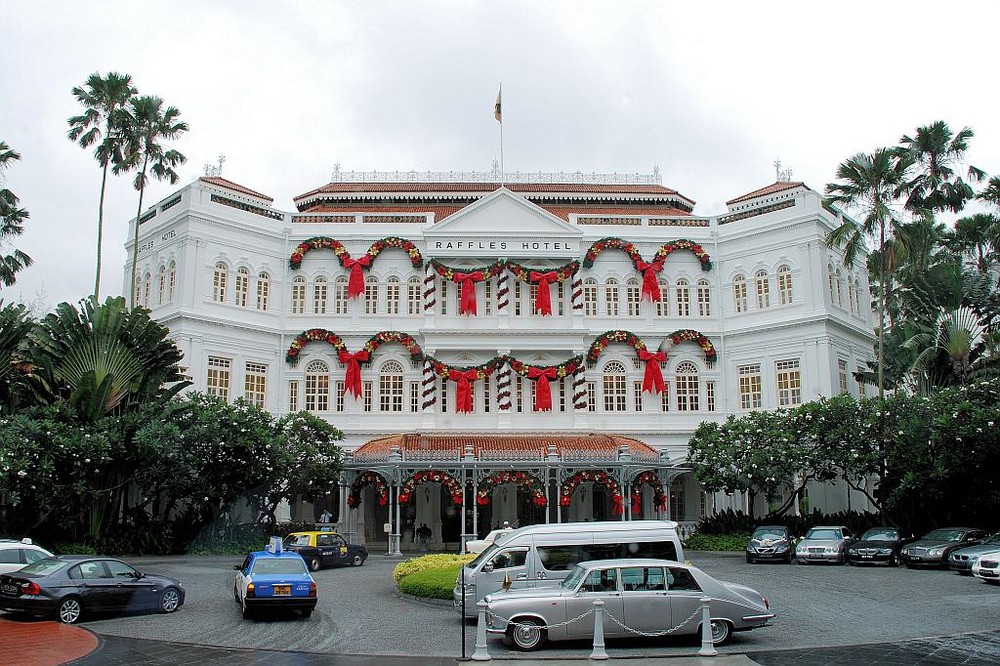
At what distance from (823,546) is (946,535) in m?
3.61

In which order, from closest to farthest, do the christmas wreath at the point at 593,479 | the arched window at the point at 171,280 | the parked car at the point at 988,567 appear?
the parked car at the point at 988,567 < the christmas wreath at the point at 593,479 < the arched window at the point at 171,280

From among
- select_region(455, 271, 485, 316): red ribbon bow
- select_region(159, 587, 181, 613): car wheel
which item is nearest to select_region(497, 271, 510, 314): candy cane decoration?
select_region(455, 271, 485, 316): red ribbon bow

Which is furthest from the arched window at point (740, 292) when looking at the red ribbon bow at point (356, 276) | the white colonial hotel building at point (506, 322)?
the red ribbon bow at point (356, 276)

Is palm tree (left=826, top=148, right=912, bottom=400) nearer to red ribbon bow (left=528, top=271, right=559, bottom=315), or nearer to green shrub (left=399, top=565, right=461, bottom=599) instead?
red ribbon bow (left=528, top=271, right=559, bottom=315)

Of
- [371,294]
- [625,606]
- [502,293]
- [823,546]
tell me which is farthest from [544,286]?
[625,606]

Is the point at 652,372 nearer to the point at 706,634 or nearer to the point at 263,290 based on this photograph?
the point at 263,290

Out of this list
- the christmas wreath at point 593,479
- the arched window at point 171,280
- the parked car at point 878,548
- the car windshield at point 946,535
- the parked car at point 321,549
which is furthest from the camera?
the arched window at point 171,280

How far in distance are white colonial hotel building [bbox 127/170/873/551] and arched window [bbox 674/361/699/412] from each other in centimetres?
9

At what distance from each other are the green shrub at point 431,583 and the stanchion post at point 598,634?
6336mm

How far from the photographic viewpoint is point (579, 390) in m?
40.6

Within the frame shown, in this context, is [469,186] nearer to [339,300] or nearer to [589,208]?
[589,208]

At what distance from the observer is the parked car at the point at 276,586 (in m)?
17.2

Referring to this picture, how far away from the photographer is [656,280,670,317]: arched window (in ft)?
138

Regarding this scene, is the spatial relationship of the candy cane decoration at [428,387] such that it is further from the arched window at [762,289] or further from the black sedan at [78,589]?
the black sedan at [78,589]
